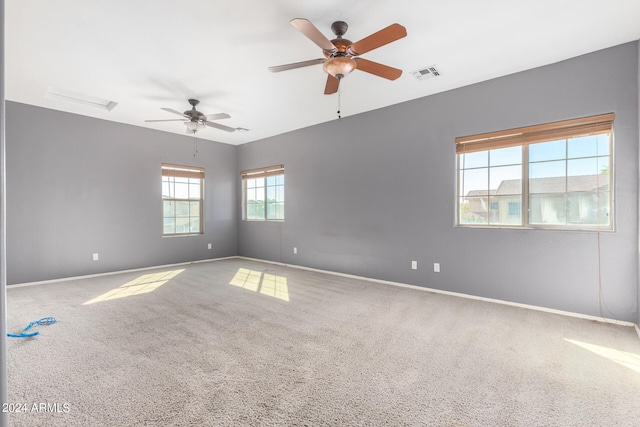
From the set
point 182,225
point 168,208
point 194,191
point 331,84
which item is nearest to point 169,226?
point 182,225

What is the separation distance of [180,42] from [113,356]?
287 centimetres

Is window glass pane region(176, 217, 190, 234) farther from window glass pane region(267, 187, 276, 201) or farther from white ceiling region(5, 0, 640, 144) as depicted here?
white ceiling region(5, 0, 640, 144)

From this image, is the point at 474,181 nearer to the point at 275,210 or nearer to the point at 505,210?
the point at 505,210

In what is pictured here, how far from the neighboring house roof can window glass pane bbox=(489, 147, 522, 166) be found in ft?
0.77

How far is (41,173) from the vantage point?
15.3 feet

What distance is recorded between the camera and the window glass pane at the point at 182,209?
6.36m

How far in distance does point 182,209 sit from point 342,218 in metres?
3.60

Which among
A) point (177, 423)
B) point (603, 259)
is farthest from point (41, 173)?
point (603, 259)

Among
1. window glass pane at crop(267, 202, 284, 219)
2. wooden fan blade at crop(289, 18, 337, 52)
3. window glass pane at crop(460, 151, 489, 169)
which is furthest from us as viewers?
window glass pane at crop(267, 202, 284, 219)

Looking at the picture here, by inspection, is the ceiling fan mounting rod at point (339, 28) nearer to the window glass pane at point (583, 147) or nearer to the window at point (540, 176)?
the window at point (540, 176)

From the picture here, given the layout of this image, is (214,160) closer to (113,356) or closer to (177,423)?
(113,356)

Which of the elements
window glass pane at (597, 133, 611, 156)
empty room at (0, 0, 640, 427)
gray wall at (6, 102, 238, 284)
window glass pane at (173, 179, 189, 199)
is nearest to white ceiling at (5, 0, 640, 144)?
empty room at (0, 0, 640, 427)

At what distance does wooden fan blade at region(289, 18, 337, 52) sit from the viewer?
2.06m

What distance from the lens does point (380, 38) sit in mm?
2285
